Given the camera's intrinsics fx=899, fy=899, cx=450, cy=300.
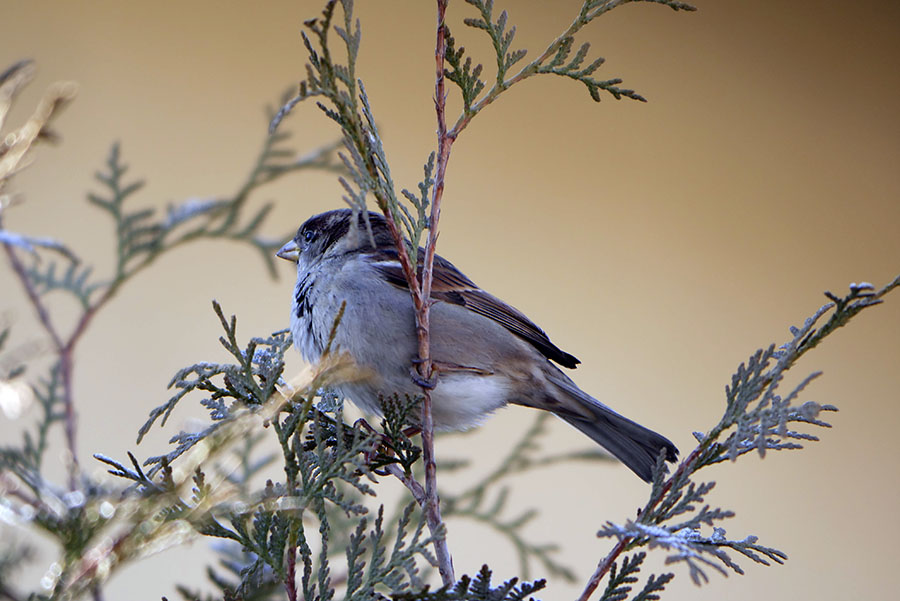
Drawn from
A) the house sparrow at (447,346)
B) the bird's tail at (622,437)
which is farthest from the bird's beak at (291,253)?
the bird's tail at (622,437)

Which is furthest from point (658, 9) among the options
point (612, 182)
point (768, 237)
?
point (768, 237)

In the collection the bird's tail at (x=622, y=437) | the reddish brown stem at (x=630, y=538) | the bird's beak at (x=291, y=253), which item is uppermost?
the bird's beak at (x=291, y=253)

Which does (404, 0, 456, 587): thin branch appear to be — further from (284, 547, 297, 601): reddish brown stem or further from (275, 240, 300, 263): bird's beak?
(275, 240, 300, 263): bird's beak

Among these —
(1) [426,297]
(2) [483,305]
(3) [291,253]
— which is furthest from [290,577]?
(3) [291,253]

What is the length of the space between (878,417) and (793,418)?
144 inches

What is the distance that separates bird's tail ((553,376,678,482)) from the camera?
184cm

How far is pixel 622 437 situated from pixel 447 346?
16.5 inches

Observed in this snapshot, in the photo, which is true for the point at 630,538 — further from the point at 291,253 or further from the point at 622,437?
the point at 291,253

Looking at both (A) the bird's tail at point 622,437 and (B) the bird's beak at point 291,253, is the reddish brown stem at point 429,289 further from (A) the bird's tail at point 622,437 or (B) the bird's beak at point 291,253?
(B) the bird's beak at point 291,253

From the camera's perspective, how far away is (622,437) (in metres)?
1.89

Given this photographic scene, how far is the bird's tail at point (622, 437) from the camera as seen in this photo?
1842 millimetres

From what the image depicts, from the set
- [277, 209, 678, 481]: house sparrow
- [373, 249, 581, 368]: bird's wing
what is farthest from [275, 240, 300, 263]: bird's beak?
[373, 249, 581, 368]: bird's wing

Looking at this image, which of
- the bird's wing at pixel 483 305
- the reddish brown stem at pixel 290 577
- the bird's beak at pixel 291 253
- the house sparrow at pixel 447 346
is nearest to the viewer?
the reddish brown stem at pixel 290 577

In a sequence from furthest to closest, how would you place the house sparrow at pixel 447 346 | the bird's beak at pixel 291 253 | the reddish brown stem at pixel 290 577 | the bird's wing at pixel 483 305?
1. the bird's beak at pixel 291 253
2. the bird's wing at pixel 483 305
3. the house sparrow at pixel 447 346
4. the reddish brown stem at pixel 290 577
